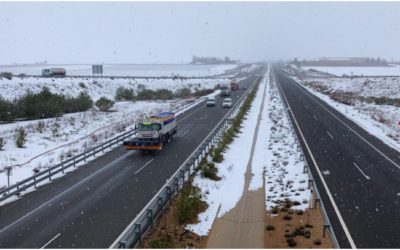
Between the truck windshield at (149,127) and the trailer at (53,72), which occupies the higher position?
the trailer at (53,72)

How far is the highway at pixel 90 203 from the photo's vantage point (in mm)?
13320

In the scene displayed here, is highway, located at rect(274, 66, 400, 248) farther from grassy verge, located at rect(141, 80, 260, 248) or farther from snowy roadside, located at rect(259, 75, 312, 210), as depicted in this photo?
grassy verge, located at rect(141, 80, 260, 248)

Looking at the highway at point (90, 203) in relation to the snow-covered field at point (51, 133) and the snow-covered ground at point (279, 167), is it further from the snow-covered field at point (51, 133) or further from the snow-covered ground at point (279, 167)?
the snow-covered ground at point (279, 167)

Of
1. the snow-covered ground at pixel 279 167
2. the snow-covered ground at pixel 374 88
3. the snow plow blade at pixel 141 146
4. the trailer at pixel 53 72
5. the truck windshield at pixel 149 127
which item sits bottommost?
the snow-covered ground at pixel 279 167

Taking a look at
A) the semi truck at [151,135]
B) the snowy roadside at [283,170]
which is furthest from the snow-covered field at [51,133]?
the snowy roadside at [283,170]

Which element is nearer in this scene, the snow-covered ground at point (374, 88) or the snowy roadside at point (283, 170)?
the snowy roadside at point (283, 170)

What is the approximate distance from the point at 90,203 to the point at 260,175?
9.52 m

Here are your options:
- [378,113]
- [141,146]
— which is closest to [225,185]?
[141,146]

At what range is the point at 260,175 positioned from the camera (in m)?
21.4

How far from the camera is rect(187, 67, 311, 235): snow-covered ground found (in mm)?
16955

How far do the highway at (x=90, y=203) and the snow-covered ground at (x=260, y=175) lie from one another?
9.17 ft

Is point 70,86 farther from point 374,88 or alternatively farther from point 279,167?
point 374,88

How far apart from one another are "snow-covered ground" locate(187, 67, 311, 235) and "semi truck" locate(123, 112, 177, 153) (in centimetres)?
501

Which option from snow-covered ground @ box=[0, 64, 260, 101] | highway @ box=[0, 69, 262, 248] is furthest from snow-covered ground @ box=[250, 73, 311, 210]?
snow-covered ground @ box=[0, 64, 260, 101]
